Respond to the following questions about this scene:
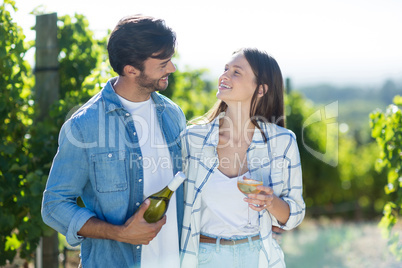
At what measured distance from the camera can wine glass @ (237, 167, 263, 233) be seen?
7.30ft

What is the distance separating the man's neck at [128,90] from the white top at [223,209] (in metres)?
0.59

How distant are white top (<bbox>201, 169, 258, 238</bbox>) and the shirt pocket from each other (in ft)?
1.46

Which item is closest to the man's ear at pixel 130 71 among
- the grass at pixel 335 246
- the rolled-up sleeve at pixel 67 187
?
the rolled-up sleeve at pixel 67 187

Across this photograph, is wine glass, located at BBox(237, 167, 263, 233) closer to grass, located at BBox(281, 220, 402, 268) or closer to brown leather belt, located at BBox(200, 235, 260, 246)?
brown leather belt, located at BBox(200, 235, 260, 246)

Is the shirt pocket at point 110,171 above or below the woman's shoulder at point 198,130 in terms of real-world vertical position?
below

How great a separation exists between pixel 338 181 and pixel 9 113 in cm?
812

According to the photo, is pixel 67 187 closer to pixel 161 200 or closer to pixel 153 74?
pixel 161 200

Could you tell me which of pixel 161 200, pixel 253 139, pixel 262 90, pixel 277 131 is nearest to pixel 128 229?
pixel 161 200

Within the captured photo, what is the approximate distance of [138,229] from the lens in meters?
2.13

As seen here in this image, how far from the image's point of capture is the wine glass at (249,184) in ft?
7.30

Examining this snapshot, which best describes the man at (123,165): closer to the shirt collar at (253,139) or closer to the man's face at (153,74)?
the man's face at (153,74)

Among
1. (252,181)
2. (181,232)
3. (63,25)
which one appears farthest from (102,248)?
(63,25)

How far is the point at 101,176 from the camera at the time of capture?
7.43ft

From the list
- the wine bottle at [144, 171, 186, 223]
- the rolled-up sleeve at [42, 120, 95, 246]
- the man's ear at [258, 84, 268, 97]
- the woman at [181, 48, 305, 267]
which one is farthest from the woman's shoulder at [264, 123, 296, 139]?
the rolled-up sleeve at [42, 120, 95, 246]
